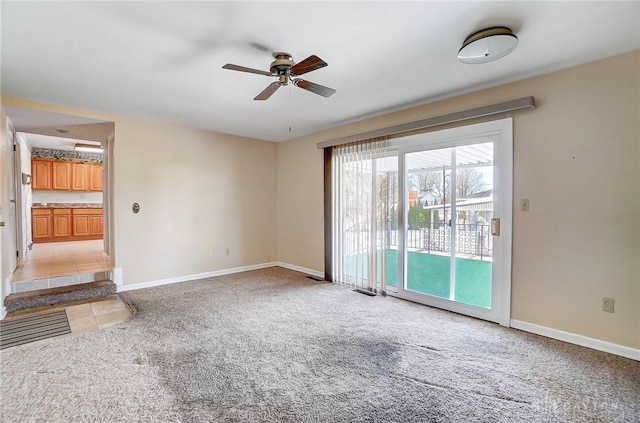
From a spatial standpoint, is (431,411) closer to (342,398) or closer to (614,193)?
(342,398)

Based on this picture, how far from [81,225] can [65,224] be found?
0.33 metres

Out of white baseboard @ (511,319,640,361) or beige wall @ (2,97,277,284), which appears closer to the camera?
white baseboard @ (511,319,640,361)

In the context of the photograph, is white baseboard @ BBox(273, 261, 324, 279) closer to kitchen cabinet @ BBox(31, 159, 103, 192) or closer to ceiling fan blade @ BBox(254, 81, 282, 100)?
ceiling fan blade @ BBox(254, 81, 282, 100)

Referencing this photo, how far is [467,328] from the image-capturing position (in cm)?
309

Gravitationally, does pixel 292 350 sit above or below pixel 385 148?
below

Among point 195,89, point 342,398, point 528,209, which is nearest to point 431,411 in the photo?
point 342,398

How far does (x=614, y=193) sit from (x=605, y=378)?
1482mm

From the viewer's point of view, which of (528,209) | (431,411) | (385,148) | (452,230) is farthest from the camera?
(385,148)

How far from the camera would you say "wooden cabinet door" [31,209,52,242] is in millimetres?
7352

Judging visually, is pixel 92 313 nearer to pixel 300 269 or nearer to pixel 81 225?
pixel 300 269

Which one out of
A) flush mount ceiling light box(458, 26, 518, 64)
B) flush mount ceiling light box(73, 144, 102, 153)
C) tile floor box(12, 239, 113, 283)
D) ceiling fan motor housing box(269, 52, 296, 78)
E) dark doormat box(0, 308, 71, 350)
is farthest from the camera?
flush mount ceiling light box(73, 144, 102, 153)

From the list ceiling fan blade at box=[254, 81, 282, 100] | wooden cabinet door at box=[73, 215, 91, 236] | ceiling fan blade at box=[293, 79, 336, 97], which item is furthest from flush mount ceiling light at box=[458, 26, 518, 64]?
wooden cabinet door at box=[73, 215, 91, 236]

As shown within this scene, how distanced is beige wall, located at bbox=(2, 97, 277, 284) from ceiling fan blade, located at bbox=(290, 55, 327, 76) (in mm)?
3254

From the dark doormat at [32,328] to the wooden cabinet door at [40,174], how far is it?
5.84 meters
